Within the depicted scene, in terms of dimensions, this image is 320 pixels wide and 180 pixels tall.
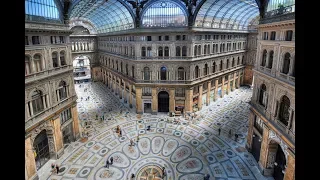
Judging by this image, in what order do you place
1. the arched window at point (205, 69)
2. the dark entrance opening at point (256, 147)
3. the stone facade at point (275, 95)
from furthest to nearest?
the arched window at point (205, 69) < the dark entrance opening at point (256, 147) < the stone facade at point (275, 95)

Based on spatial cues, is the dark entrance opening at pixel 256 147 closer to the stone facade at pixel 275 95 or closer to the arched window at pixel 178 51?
the stone facade at pixel 275 95

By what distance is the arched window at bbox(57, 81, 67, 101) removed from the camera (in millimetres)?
28097

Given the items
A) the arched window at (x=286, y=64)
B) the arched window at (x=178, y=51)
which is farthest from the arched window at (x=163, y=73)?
the arched window at (x=286, y=64)

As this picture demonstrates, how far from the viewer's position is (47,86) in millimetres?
25500

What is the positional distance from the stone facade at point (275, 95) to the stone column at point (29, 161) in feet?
89.2

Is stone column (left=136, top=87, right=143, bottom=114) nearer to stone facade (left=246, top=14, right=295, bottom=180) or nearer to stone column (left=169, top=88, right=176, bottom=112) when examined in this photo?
stone column (left=169, top=88, right=176, bottom=112)

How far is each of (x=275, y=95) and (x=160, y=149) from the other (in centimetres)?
1729

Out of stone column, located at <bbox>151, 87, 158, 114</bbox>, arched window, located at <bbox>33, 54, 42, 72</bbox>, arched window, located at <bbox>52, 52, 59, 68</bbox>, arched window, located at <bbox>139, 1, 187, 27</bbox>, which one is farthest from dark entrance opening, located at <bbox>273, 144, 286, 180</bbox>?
arched window, located at <bbox>52, 52, 59, 68</bbox>

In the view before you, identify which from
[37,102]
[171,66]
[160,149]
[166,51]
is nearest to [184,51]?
[166,51]

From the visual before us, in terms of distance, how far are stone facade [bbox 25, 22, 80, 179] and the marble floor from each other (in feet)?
12.3

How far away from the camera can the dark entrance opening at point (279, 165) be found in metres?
22.5

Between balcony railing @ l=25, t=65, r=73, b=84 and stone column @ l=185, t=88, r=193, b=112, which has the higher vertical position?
balcony railing @ l=25, t=65, r=73, b=84

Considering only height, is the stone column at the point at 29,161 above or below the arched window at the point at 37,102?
below

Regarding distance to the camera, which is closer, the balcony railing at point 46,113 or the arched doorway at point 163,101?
the balcony railing at point 46,113
